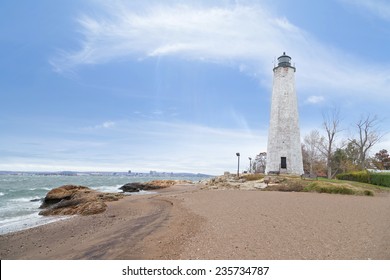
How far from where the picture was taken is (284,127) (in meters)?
30.2

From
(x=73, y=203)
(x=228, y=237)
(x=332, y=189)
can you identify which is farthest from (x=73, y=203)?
(x=332, y=189)

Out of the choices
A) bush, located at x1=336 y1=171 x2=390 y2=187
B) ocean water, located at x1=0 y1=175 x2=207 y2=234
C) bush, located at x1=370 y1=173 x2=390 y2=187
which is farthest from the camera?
bush, located at x1=336 y1=171 x2=390 y2=187

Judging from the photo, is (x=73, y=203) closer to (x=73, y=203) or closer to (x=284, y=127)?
(x=73, y=203)

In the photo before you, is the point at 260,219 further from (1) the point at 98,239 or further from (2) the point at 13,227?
(2) the point at 13,227

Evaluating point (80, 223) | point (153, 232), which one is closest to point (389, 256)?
point (153, 232)

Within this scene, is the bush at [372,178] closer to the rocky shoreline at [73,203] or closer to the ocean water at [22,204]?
the rocky shoreline at [73,203]

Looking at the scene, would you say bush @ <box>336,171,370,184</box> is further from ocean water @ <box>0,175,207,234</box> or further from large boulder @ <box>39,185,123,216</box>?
ocean water @ <box>0,175,207,234</box>

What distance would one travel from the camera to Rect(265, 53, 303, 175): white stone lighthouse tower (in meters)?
30.0

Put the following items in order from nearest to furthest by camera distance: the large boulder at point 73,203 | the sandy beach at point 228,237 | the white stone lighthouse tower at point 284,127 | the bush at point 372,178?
the sandy beach at point 228,237, the large boulder at point 73,203, the bush at point 372,178, the white stone lighthouse tower at point 284,127

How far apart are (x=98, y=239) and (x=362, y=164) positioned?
39.9 meters

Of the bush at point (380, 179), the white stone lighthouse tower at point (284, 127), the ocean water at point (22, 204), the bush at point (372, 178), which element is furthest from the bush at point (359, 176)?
the ocean water at point (22, 204)

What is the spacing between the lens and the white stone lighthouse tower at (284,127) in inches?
1182

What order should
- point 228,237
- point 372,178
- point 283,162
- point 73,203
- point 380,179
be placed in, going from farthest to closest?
point 283,162 → point 372,178 → point 380,179 → point 73,203 → point 228,237

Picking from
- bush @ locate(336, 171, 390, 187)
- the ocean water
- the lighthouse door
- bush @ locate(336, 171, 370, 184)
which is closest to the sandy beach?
the ocean water
